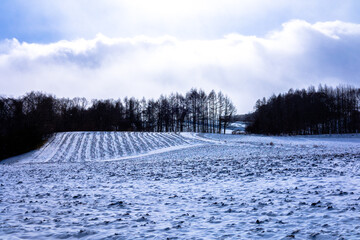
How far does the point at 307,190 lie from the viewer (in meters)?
9.38

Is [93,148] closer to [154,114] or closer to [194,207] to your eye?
[194,207]

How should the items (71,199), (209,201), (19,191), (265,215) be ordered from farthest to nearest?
(19,191)
(71,199)
(209,201)
(265,215)

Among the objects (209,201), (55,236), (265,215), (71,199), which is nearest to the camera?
(55,236)

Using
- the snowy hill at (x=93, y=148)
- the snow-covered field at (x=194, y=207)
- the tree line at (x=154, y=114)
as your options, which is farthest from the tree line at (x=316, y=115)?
the snow-covered field at (x=194, y=207)

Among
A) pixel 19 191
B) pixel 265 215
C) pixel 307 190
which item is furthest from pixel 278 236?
pixel 19 191

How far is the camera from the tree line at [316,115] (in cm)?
7719

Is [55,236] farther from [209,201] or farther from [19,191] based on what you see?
[19,191]

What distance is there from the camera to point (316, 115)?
76750mm

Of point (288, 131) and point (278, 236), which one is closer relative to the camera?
point (278, 236)

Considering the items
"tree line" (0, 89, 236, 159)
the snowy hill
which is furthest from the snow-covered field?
"tree line" (0, 89, 236, 159)

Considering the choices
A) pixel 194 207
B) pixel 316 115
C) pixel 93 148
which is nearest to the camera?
pixel 194 207

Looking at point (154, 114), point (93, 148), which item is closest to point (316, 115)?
point (154, 114)

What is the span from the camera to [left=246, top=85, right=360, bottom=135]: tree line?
77188 mm

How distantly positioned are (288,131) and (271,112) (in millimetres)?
8517
